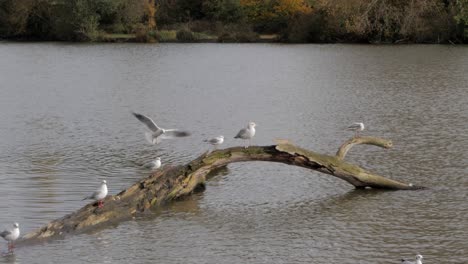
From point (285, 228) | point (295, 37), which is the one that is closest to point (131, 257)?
point (285, 228)

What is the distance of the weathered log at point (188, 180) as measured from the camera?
13828 mm

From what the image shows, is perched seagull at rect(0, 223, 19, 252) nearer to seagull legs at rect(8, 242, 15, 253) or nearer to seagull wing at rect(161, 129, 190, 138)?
seagull legs at rect(8, 242, 15, 253)

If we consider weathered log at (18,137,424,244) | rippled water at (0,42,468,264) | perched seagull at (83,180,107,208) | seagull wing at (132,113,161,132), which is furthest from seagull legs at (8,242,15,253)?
seagull wing at (132,113,161,132)

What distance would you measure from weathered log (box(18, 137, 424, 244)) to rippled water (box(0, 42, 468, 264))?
23 cm

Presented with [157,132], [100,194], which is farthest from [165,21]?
[100,194]

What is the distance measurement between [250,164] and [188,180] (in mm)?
3890

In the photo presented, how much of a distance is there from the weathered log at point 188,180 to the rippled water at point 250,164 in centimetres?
23

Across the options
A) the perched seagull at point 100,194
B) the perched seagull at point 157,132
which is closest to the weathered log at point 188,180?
the perched seagull at point 100,194

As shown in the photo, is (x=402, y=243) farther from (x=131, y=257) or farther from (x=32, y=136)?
(x=32, y=136)

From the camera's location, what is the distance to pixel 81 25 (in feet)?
259

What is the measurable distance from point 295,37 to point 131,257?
6173 cm

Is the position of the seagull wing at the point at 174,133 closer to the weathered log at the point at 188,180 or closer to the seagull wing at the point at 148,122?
the seagull wing at the point at 148,122

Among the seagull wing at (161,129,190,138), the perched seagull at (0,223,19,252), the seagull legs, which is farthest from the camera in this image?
the seagull wing at (161,129,190,138)

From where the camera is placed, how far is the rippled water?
13.1 metres
